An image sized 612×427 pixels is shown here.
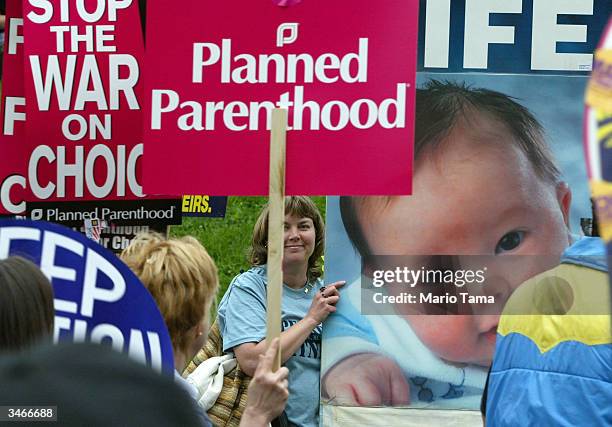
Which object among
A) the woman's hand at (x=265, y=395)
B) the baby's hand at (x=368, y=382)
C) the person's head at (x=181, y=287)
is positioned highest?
the person's head at (x=181, y=287)

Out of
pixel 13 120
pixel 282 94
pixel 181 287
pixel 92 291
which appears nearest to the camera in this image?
pixel 92 291

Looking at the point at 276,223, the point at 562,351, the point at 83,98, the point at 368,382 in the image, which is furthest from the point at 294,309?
the point at 562,351

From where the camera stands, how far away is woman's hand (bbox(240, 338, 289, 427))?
10.2 feet

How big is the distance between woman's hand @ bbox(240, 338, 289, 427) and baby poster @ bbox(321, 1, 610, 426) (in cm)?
164

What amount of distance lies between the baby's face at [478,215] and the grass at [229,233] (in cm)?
469

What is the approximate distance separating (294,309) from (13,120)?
1.44m

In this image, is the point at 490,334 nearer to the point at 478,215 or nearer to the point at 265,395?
the point at 478,215

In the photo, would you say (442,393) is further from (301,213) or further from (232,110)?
(232,110)

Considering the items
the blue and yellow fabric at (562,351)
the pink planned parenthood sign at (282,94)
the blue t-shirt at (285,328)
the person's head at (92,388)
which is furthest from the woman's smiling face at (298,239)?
the person's head at (92,388)

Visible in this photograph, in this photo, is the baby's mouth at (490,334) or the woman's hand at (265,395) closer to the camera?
the woman's hand at (265,395)

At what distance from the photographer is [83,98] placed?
15.6 feet

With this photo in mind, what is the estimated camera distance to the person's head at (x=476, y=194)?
15.5 ft

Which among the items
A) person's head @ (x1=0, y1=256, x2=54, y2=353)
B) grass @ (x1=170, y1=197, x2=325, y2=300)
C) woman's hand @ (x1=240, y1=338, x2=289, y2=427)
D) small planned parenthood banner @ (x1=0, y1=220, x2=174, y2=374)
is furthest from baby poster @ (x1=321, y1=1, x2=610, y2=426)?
grass @ (x1=170, y1=197, x2=325, y2=300)

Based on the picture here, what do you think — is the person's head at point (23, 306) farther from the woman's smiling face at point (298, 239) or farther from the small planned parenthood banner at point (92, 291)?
the woman's smiling face at point (298, 239)
